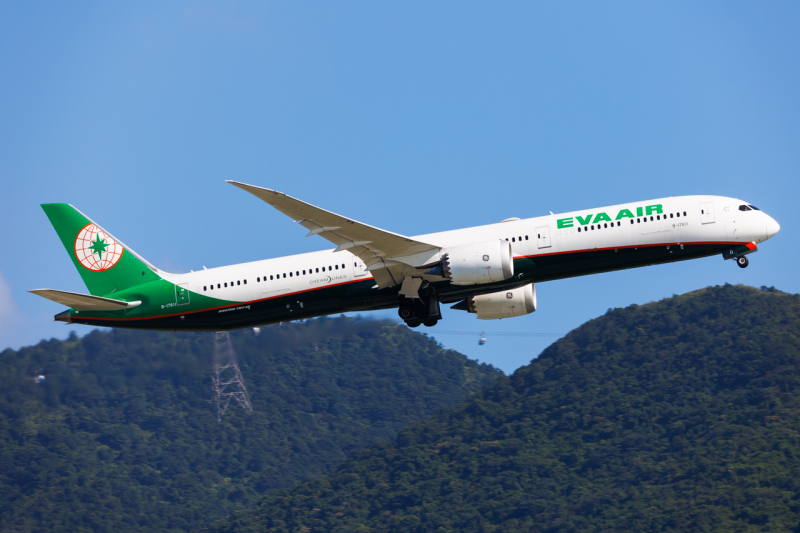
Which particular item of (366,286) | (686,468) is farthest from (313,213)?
(686,468)

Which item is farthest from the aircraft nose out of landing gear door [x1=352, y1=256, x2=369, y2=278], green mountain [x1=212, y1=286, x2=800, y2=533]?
green mountain [x1=212, y1=286, x2=800, y2=533]

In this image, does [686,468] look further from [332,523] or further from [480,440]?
[332,523]

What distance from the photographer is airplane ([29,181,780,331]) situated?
4041 cm

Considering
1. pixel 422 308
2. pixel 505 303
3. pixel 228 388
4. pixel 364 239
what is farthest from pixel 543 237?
pixel 228 388

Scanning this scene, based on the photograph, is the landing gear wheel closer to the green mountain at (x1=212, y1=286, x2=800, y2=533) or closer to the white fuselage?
the white fuselage

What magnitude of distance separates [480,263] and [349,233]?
585 centimetres

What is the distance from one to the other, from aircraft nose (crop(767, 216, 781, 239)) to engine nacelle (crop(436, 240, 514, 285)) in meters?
11.6

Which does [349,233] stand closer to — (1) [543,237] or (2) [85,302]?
(1) [543,237]

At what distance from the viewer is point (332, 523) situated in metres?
124

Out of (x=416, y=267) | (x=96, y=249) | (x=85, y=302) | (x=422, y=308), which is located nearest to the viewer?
(x=416, y=267)

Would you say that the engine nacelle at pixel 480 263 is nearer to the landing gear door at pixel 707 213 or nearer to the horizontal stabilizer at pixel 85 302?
the landing gear door at pixel 707 213

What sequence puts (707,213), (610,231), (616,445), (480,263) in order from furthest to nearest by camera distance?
(616,445), (707,213), (610,231), (480,263)

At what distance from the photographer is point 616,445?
13000 cm

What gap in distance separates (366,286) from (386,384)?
14663cm
